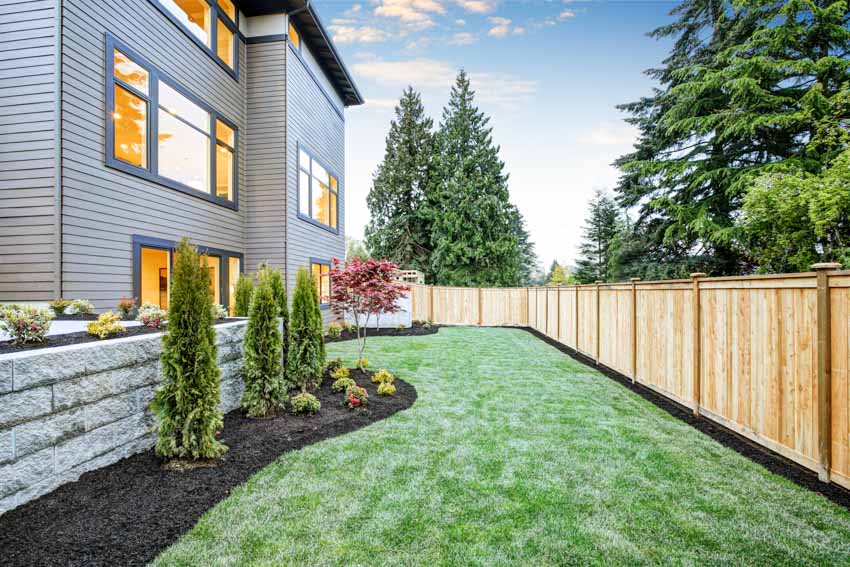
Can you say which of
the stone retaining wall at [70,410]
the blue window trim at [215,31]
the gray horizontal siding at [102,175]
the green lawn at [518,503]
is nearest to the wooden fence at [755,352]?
the green lawn at [518,503]

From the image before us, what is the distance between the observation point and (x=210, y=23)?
7.30 metres

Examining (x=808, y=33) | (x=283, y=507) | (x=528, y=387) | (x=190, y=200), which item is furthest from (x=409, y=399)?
(x=808, y=33)

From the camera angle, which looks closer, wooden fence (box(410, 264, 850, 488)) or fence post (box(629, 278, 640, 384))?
wooden fence (box(410, 264, 850, 488))

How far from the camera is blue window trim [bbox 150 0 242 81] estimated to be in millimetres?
6256

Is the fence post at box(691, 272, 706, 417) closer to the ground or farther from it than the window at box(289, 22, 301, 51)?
closer to the ground

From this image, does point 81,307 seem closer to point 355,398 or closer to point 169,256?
point 169,256

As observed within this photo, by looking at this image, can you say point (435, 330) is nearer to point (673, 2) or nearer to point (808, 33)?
point (808, 33)

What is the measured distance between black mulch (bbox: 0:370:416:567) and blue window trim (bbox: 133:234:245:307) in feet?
8.00

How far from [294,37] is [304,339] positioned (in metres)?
7.63

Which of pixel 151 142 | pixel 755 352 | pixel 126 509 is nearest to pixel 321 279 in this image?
pixel 151 142

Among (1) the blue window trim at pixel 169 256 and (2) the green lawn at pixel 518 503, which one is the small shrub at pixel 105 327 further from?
(2) the green lawn at pixel 518 503

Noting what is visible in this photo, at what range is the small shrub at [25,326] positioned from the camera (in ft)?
9.00

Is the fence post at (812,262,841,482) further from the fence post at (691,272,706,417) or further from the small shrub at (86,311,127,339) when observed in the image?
the small shrub at (86,311,127,339)

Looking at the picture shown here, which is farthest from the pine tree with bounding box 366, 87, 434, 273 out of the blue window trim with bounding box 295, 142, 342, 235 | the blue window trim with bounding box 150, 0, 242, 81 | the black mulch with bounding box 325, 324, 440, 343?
the blue window trim with bounding box 150, 0, 242, 81
